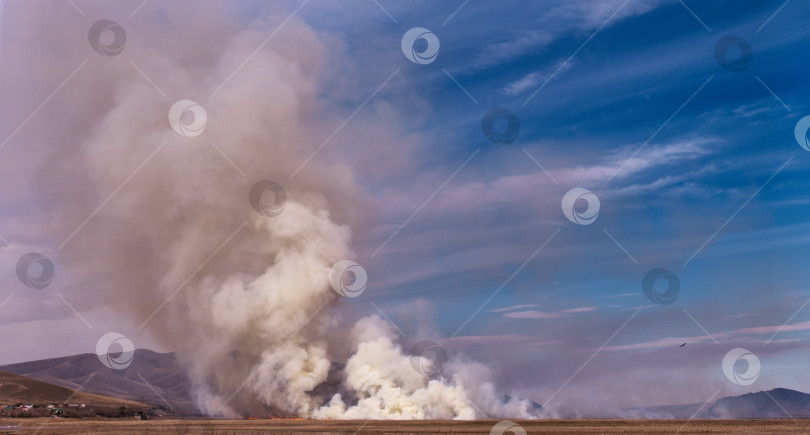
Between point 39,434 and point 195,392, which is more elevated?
point 195,392

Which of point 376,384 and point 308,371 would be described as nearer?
point 376,384

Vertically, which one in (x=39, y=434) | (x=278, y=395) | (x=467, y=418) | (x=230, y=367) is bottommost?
(x=39, y=434)

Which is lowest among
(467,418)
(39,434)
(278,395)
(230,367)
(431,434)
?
(431,434)

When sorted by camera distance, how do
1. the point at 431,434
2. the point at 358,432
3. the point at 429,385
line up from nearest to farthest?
1. the point at 431,434
2. the point at 358,432
3. the point at 429,385

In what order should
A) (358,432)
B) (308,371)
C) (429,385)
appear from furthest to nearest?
1. (308,371)
2. (429,385)
3. (358,432)

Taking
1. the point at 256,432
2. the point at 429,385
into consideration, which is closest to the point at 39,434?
the point at 256,432

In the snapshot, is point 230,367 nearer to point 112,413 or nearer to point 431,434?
point 112,413

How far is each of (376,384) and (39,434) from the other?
5776cm

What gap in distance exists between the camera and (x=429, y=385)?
5256 inches

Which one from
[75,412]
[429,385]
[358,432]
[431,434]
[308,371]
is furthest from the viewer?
[75,412]

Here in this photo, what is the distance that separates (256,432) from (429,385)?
43162mm

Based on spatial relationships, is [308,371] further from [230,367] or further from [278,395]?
[230,367]

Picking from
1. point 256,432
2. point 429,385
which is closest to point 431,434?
point 256,432

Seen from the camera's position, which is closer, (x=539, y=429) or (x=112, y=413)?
(x=539, y=429)
